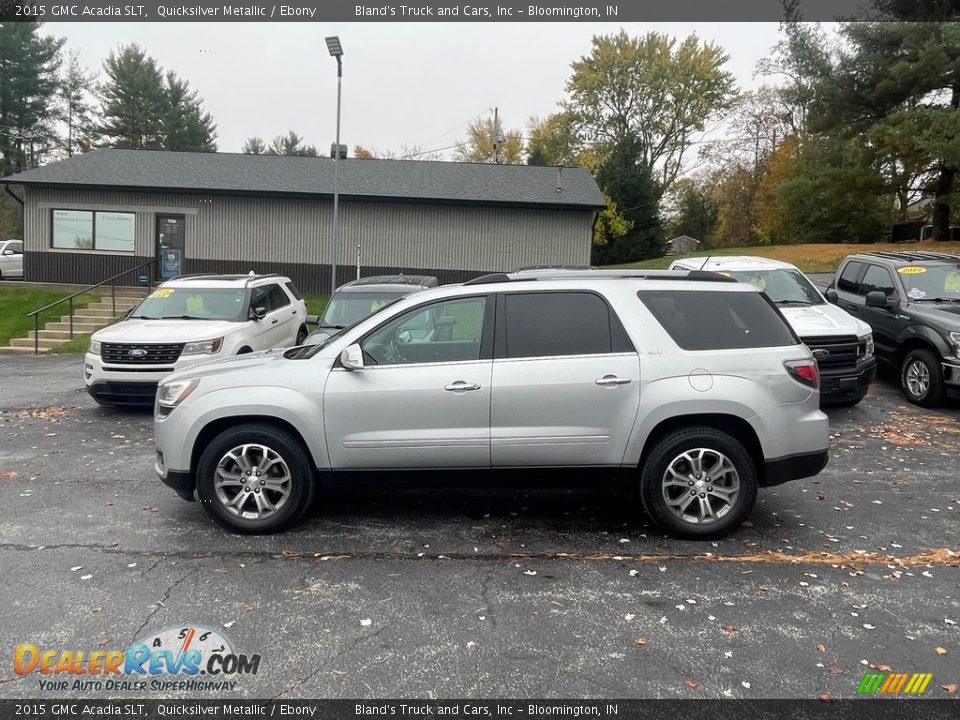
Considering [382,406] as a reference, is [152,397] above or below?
below

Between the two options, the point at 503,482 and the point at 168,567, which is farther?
the point at 503,482

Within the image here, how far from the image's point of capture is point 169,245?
80.4ft

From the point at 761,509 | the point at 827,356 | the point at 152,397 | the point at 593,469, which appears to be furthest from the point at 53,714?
the point at 827,356

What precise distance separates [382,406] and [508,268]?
19.3 meters

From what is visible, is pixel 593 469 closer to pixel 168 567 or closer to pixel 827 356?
pixel 168 567

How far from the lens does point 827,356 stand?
30.5 feet

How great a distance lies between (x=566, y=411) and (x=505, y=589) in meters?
1.30

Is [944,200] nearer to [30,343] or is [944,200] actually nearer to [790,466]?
[790,466]

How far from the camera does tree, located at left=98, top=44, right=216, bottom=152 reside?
182ft

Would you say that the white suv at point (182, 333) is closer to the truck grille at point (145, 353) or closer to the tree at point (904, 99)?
the truck grille at point (145, 353)

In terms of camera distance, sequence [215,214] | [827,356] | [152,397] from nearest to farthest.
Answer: [827,356] → [152,397] → [215,214]

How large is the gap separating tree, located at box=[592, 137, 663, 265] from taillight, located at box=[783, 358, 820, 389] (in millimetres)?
36114

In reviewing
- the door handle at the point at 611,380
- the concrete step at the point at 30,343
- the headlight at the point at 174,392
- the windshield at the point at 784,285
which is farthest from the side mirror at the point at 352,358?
the concrete step at the point at 30,343

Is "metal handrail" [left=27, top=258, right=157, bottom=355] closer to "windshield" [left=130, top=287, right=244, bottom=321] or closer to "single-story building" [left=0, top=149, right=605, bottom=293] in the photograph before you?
"single-story building" [left=0, top=149, right=605, bottom=293]
